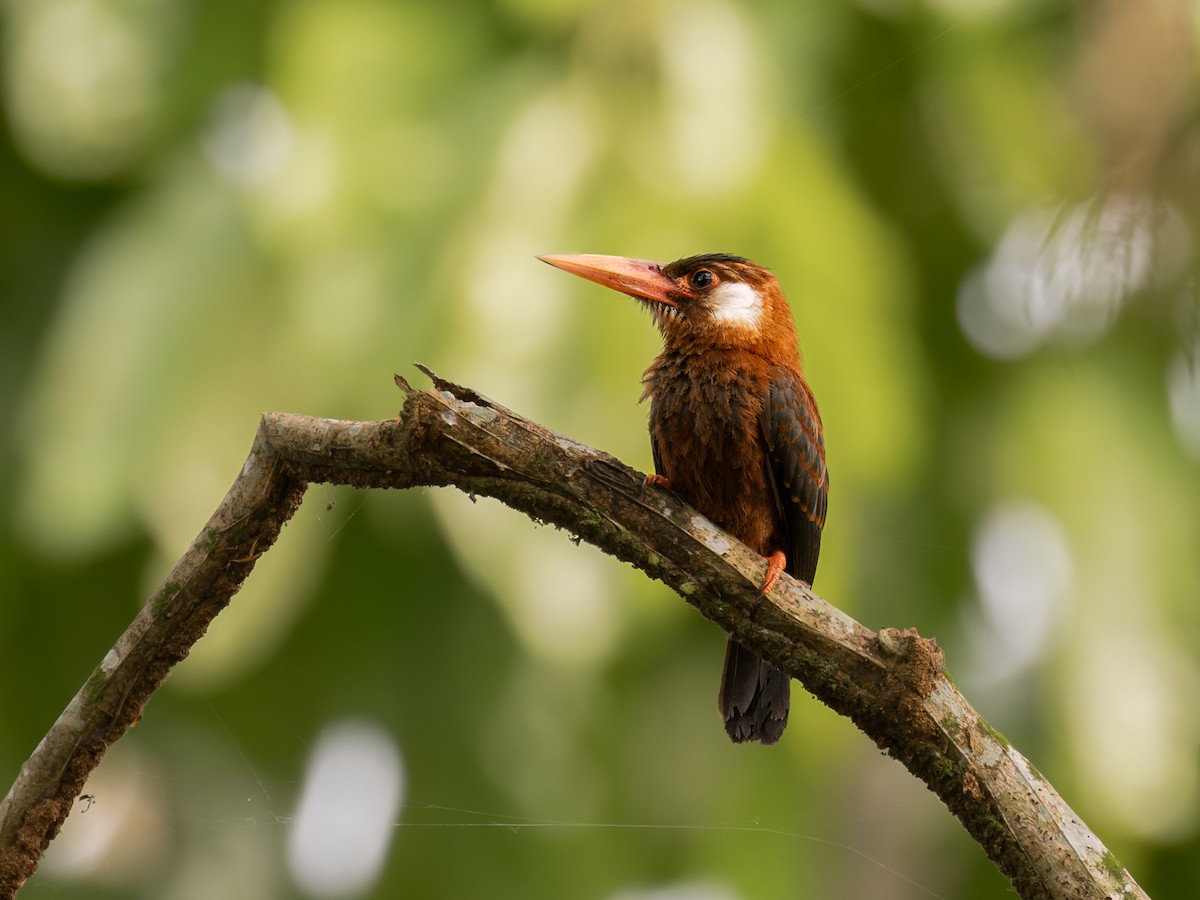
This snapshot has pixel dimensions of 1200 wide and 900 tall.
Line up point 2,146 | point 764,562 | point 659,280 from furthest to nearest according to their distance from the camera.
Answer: point 2,146
point 659,280
point 764,562

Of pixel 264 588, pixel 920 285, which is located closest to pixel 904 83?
pixel 920 285

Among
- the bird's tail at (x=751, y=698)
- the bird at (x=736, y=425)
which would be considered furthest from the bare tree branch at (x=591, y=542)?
the bird's tail at (x=751, y=698)

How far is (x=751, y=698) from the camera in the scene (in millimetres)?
2953

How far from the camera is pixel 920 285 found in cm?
512

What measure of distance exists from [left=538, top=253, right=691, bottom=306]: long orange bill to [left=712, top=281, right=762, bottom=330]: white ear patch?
8 centimetres

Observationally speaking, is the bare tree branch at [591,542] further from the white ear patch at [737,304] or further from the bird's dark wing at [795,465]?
the white ear patch at [737,304]

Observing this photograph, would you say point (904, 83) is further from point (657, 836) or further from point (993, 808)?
point (993, 808)

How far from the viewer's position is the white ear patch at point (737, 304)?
3.09 m

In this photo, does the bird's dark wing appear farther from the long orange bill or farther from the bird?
the long orange bill

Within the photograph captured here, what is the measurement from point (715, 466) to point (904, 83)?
7.45ft

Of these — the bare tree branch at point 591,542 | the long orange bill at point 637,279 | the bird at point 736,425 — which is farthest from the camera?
the long orange bill at point 637,279

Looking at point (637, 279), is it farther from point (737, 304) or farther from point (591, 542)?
point (591, 542)

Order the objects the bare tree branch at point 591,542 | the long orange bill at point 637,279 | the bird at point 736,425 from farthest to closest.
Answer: the long orange bill at point 637,279 < the bird at point 736,425 < the bare tree branch at point 591,542

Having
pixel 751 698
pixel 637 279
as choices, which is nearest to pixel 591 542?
pixel 751 698
